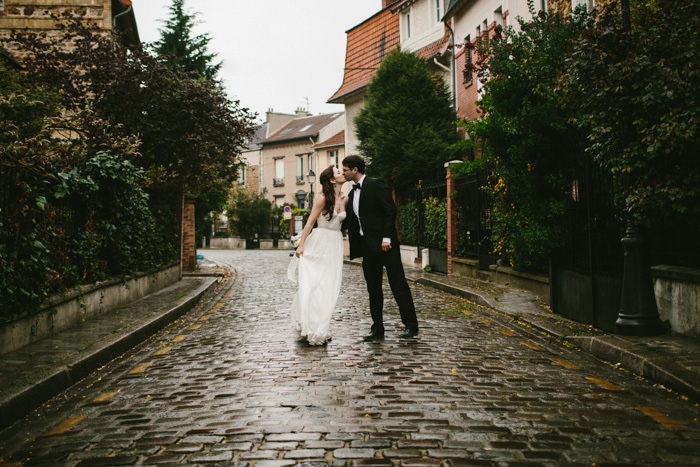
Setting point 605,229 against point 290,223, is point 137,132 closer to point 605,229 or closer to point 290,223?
point 605,229

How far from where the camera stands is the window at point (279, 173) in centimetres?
6259

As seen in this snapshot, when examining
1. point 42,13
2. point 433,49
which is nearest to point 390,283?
point 42,13

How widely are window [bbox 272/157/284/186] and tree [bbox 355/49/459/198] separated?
35.4m

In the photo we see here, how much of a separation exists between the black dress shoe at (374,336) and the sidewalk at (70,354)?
8.91 feet

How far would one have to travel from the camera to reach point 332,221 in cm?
834

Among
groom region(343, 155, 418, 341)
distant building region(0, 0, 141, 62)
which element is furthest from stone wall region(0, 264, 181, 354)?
distant building region(0, 0, 141, 62)

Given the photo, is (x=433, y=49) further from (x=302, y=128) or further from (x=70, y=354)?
(x=302, y=128)

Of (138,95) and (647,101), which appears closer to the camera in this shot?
(647,101)

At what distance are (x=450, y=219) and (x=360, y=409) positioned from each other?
1387cm

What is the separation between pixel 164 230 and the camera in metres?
16.5

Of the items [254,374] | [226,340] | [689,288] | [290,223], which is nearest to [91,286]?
[226,340]

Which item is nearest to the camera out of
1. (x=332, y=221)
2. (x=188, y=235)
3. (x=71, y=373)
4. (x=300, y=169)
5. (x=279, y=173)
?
(x=71, y=373)

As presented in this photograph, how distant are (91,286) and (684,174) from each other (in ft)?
24.8

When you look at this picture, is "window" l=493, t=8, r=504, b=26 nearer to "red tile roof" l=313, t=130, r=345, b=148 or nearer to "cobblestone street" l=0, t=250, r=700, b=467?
"cobblestone street" l=0, t=250, r=700, b=467
